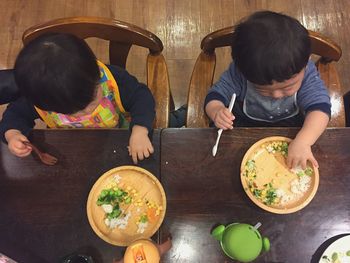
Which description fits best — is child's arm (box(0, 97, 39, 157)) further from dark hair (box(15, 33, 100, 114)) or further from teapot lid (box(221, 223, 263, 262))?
teapot lid (box(221, 223, 263, 262))

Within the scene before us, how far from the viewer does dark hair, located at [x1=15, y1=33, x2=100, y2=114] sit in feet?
2.57

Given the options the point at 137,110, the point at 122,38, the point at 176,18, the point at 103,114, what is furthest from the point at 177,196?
the point at 176,18

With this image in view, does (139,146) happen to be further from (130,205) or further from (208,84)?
(208,84)

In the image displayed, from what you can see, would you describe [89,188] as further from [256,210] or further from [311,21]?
[311,21]

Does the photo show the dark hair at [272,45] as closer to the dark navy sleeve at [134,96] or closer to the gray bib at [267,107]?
the gray bib at [267,107]

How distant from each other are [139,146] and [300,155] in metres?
0.42

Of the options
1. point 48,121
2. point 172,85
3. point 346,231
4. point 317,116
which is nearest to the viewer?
point 346,231

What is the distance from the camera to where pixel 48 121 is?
1171mm

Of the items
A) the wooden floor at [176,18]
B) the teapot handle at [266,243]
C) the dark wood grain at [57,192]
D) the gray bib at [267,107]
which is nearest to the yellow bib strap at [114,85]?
the dark wood grain at [57,192]

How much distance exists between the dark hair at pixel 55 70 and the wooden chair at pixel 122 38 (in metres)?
0.22

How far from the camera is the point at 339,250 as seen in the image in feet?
2.75

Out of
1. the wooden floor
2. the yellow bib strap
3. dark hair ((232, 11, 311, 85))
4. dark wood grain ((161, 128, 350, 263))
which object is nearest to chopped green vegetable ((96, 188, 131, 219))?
dark wood grain ((161, 128, 350, 263))

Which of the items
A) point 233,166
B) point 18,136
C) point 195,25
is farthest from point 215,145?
point 195,25

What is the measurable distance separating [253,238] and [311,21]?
1566 mm
